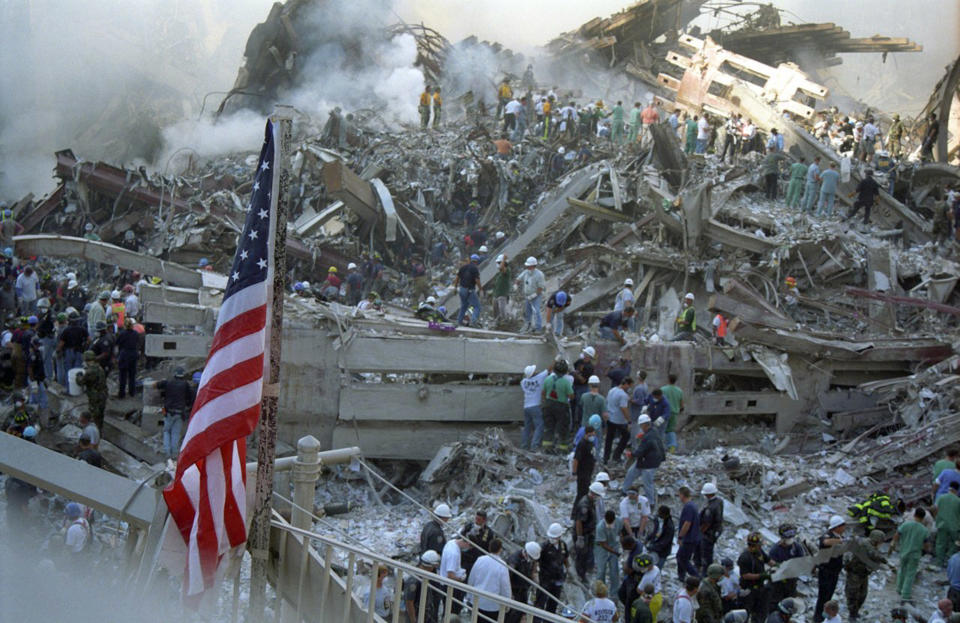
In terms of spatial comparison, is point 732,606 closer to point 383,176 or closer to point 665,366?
point 665,366

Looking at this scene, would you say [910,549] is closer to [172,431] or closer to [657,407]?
[657,407]

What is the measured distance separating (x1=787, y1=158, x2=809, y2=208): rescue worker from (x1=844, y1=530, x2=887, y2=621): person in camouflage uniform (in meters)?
9.69

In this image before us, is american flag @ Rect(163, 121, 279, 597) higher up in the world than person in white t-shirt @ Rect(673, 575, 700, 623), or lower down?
higher up

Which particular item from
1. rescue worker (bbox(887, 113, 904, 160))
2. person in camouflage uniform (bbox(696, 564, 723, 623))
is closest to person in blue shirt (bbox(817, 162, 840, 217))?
rescue worker (bbox(887, 113, 904, 160))

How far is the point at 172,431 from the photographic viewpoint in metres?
10.5

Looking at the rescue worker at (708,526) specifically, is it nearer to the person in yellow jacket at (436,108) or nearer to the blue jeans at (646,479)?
the blue jeans at (646,479)

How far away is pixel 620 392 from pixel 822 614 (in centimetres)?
288

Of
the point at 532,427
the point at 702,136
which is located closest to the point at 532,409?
the point at 532,427

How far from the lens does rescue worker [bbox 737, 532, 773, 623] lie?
7.75 m

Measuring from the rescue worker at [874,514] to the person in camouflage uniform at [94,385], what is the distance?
794 centimetres

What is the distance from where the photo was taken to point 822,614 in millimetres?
8305

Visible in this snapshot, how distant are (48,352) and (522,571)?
25.7 feet

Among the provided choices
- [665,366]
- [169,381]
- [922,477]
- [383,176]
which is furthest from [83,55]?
[922,477]

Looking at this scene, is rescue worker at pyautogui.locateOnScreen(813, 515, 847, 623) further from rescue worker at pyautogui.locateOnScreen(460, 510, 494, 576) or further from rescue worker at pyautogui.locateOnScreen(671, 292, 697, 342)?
rescue worker at pyautogui.locateOnScreen(671, 292, 697, 342)
